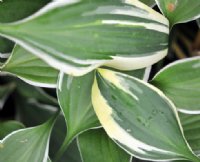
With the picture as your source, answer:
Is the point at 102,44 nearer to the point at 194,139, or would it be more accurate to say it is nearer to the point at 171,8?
the point at 171,8

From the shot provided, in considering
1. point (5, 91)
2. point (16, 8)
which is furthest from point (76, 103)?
point (5, 91)

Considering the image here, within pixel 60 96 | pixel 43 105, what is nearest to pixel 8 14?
pixel 60 96

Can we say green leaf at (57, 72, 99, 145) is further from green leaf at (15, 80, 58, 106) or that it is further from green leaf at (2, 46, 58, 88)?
green leaf at (15, 80, 58, 106)

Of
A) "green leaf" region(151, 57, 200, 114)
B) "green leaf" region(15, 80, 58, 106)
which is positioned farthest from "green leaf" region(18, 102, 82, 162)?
"green leaf" region(151, 57, 200, 114)

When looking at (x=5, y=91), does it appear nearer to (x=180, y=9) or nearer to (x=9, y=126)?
(x=9, y=126)

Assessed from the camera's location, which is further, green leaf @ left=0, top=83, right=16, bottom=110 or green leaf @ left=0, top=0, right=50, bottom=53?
green leaf @ left=0, top=83, right=16, bottom=110

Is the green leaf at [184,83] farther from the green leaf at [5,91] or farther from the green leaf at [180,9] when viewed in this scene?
the green leaf at [5,91]
